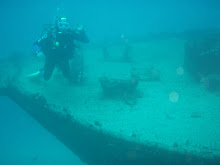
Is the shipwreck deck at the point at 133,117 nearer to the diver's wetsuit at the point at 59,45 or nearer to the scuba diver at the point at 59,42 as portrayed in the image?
the diver's wetsuit at the point at 59,45

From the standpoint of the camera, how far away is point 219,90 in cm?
741

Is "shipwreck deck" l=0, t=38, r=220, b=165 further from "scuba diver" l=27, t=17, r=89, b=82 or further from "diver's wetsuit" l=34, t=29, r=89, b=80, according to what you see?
"scuba diver" l=27, t=17, r=89, b=82

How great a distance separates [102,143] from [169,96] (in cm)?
314

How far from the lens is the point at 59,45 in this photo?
7910 millimetres

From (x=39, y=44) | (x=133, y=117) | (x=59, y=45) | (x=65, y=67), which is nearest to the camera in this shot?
(x=133, y=117)

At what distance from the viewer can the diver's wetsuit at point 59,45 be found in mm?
7816

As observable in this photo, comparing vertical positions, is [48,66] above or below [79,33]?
below

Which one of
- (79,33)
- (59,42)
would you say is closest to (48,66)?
(59,42)

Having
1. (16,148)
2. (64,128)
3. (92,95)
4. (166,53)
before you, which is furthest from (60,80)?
(16,148)

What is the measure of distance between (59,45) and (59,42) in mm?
119

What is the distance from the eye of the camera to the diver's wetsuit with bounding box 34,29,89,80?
25.6 ft

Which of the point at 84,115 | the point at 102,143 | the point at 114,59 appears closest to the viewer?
the point at 102,143

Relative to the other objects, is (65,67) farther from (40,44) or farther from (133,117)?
(133,117)

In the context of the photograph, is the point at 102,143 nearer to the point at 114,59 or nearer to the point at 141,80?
the point at 141,80
